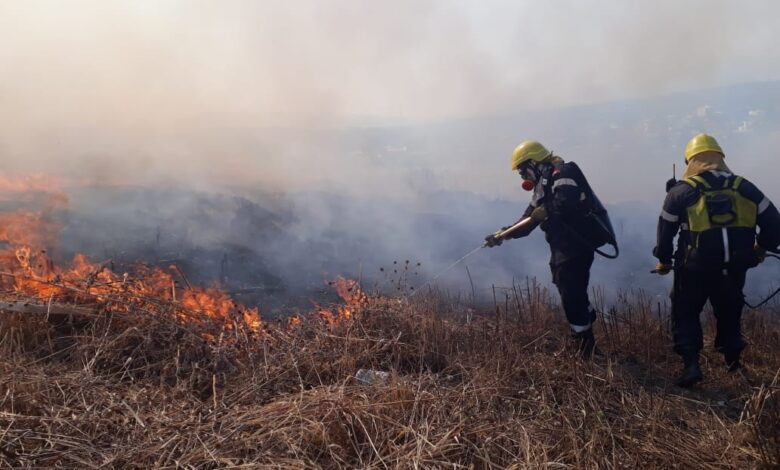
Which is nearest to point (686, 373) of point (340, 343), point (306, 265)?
point (340, 343)

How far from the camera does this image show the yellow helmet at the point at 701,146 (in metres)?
3.73

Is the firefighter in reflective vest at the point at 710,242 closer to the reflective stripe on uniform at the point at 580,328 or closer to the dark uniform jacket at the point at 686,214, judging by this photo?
the dark uniform jacket at the point at 686,214

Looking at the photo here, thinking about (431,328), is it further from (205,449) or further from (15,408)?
(15,408)

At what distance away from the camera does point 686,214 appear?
12.0 ft

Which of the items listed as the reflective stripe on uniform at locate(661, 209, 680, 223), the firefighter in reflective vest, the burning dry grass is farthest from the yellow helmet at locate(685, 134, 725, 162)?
the burning dry grass

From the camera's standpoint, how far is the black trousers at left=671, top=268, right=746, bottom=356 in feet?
12.0

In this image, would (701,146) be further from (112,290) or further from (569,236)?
(112,290)

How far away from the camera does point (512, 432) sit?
2572 mm

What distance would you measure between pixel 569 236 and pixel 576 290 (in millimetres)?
444

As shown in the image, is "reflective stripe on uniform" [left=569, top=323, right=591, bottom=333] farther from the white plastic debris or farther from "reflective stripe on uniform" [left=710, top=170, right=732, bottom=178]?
the white plastic debris

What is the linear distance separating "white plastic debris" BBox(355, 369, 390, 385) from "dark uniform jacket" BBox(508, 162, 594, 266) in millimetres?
1839

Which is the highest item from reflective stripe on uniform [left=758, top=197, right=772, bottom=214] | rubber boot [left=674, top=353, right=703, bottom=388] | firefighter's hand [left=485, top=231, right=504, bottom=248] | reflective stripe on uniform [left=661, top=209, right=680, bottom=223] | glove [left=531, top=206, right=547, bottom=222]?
reflective stripe on uniform [left=758, top=197, right=772, bottom=214]

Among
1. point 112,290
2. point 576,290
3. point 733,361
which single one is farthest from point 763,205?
point 112,290

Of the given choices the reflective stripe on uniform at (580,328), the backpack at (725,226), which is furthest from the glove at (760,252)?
the reflective stripe on uniform at (580,328)
